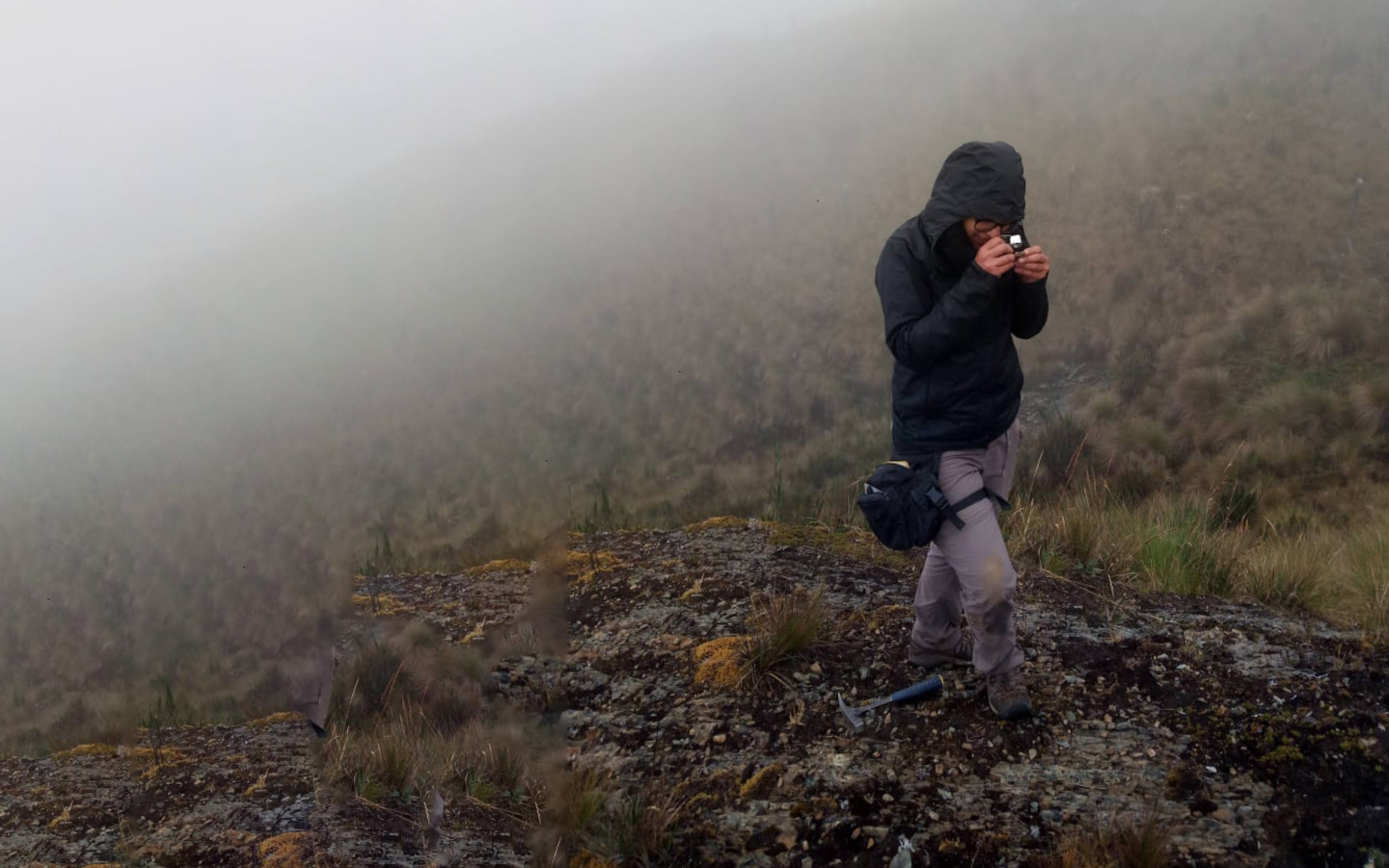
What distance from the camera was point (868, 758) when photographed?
3.28m

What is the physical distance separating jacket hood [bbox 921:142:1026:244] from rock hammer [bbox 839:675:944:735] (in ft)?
6.35

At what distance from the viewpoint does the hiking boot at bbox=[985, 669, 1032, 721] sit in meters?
3.30

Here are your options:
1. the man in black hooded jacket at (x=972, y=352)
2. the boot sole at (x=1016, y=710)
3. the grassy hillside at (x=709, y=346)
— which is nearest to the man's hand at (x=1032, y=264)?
the man in black hooded jacket at (x=972, y=352)

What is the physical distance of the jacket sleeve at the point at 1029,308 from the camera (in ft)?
10.1

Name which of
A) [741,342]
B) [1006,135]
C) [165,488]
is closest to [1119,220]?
[1006,135]

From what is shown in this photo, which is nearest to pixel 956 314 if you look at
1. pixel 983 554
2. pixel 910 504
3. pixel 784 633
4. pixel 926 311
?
pixel 926 311

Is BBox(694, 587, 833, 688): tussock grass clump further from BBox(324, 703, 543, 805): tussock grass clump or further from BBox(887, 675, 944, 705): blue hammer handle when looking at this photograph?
BBox(324, 703, 543, 805): tussock grass clump

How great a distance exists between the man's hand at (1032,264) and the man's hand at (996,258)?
7 centimetres

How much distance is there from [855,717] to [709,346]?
483 inches

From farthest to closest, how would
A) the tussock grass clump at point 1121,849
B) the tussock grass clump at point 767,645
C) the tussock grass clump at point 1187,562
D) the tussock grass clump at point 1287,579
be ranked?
the tussock grass clump at point 1187,562 < the tussock grass clump at point 1287,579 < the tussock grass clump at point 767,645 < the tussock grass clump at point 1121,849

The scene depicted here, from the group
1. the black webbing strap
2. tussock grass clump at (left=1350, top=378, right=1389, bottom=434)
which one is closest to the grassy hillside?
tussock grass clump at (left=1350, top=378, right=1389, bottom=434)

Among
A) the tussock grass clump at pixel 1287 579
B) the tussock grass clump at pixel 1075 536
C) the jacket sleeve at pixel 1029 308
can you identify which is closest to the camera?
the jacket sleeve at pixel 1029 308

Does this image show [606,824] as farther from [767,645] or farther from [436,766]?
[767,645]

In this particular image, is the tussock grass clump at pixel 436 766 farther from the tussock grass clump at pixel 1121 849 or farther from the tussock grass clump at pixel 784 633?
the tussock grass clump at pixel 1121 849
